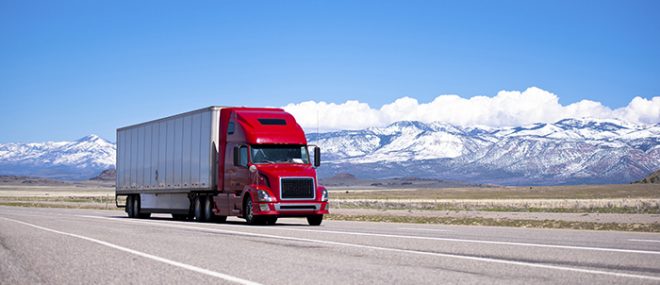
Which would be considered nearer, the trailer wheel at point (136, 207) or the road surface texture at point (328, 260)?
the road surface texture at point (328, 260)

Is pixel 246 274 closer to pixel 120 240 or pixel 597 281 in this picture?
pixel 597 281

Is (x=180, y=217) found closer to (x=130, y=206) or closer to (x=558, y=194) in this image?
(x=130, y=206)

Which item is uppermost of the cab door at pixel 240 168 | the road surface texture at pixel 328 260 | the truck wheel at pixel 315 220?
the cab door at pixel 240 168

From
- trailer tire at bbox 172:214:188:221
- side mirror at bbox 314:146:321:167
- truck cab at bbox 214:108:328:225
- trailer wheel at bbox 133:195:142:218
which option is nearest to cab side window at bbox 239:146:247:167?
truck cab at bbox 214:108:328:225

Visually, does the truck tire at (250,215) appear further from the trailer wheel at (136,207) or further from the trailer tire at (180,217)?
the trailer wheel at (136,207)

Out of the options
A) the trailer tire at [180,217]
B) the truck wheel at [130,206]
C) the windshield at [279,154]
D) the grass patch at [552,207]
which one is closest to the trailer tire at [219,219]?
the trailer tire at [180,217]

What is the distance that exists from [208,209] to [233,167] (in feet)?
9.41

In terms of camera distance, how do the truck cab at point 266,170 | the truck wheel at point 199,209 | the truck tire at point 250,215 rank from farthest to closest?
the truck wheel at point 199,209
the truck tire at point 250,215
the truck cab at point 266,170

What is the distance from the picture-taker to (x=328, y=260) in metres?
14.3

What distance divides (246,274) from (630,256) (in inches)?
262

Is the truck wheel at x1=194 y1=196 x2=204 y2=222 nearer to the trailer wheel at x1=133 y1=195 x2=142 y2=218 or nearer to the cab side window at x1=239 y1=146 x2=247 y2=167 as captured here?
the cab side window at x1=239 y1=146 x2=247 y2=167

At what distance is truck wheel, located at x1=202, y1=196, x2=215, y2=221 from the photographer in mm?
33562

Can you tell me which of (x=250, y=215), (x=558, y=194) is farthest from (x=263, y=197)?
(x=558, y=194)

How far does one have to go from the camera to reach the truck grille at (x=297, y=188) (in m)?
29.5
